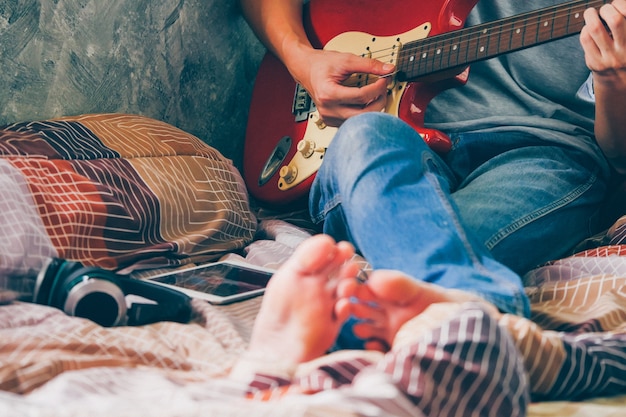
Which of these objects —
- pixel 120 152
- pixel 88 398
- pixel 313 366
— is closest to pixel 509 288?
pixel 313 366

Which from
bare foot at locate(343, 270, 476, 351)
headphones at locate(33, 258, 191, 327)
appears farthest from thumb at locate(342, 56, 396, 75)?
bare foot at locate(343, 270, 476, 351)

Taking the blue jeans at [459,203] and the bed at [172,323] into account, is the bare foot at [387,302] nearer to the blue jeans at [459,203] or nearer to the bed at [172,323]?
the bed at [172,323]

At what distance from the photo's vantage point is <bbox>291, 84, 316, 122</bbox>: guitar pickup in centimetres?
175

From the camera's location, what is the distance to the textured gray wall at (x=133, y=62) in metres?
1.49

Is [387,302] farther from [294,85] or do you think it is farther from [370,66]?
[294,85]

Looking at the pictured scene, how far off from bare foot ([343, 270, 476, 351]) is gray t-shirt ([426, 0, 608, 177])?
77cm

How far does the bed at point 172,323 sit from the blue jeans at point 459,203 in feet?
0.22

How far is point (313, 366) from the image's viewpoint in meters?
0.68

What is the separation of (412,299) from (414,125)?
2.78ft

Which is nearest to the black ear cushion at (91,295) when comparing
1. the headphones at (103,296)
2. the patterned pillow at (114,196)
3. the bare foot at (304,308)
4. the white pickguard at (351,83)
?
the headphones at (103,296)

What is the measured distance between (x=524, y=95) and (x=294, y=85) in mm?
539

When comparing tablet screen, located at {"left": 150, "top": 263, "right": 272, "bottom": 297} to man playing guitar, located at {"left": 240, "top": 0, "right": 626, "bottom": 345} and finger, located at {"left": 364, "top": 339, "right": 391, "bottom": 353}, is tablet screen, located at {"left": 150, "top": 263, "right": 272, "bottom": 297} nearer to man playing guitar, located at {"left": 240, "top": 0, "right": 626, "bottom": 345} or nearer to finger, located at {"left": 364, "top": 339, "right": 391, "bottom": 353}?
man playing guitar, located at {"left": 240, "top": 0, "right": 626, "bottom": 345}

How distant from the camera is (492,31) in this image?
146cm

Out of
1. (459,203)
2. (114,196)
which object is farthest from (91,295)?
(459,203)
